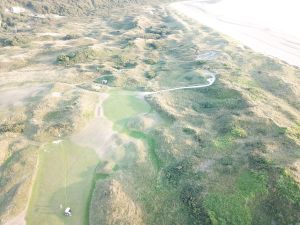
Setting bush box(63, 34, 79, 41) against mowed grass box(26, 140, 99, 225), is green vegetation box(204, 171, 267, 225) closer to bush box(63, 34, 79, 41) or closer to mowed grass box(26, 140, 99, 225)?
mowed grass box(26, 140, 99, 225)

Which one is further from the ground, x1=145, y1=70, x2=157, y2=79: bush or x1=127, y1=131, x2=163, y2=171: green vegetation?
x1=127, y1=131, x2=163, y2=171: green vegetation

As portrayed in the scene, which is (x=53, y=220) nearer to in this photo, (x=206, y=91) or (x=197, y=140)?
(x=197, y=140)

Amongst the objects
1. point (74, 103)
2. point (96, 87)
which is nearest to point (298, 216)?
point (74, 103)

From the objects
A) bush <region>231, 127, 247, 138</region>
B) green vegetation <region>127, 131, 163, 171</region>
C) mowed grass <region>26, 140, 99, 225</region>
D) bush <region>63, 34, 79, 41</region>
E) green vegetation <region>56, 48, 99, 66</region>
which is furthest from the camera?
bush <region>63, 34, 79, 41</region>

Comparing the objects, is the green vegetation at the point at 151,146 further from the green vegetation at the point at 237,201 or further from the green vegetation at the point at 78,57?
the green vegetation at the point at 78,57

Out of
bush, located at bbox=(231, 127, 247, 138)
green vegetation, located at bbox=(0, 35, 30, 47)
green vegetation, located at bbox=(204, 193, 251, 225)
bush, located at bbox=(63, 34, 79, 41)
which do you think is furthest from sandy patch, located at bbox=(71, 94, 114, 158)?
bush, located at bbox=(63, 34, 79, 41)

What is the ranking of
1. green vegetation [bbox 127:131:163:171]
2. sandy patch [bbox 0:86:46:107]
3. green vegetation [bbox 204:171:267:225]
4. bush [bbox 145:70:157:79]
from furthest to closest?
bush [bbox 145:70:157:79] < sandy patch [bbox 0:86:46:107] < green vegetation [bbox 127:131:163:171] < green vegetation [bbox 204:171:267:225]

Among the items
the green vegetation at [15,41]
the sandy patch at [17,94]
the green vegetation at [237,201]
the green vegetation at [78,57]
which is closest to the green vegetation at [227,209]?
the green vegetation at [237,201]
